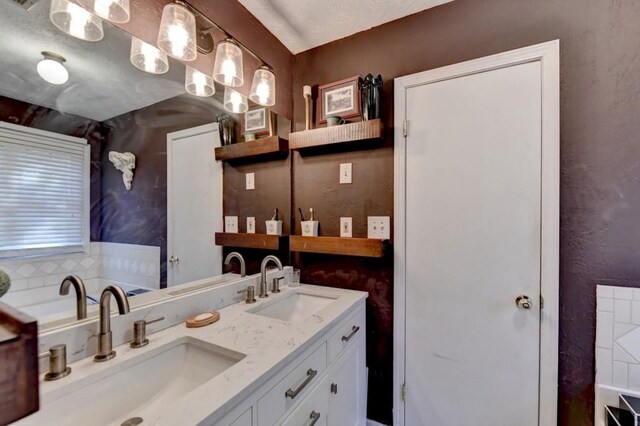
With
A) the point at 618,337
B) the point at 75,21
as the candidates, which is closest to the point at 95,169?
the point at 75,21

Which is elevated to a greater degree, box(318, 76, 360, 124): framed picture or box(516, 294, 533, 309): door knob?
box(318, 76, 360, 124): framed picture

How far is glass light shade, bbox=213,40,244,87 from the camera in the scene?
55.5 inches

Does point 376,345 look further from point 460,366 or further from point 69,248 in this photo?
point 69,248

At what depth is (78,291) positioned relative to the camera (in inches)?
36.8

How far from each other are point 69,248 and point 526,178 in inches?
75.4

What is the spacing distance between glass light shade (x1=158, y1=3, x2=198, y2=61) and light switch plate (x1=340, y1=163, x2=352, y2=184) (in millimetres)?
996

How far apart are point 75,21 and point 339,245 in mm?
1481

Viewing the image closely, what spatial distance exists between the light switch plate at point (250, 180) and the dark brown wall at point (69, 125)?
2.62 ft

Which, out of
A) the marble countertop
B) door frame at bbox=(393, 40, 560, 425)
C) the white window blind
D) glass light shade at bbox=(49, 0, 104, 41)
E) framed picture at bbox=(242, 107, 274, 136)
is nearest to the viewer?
the marble countertop

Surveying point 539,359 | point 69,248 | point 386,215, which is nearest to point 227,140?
point 69,248

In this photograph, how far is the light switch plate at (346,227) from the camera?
1780mm

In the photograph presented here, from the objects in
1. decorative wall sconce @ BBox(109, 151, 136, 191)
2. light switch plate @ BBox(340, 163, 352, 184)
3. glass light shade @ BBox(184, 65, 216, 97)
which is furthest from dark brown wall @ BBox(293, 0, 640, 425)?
decorative wall sconce @ BBox(109, 151, 136, 191)

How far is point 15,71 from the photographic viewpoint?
0.84m

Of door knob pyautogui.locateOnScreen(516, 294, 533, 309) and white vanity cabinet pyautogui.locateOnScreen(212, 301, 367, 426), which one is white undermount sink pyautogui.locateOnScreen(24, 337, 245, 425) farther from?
door knob pyautogui.locateOnScreen(516, 294, 533, 309)
